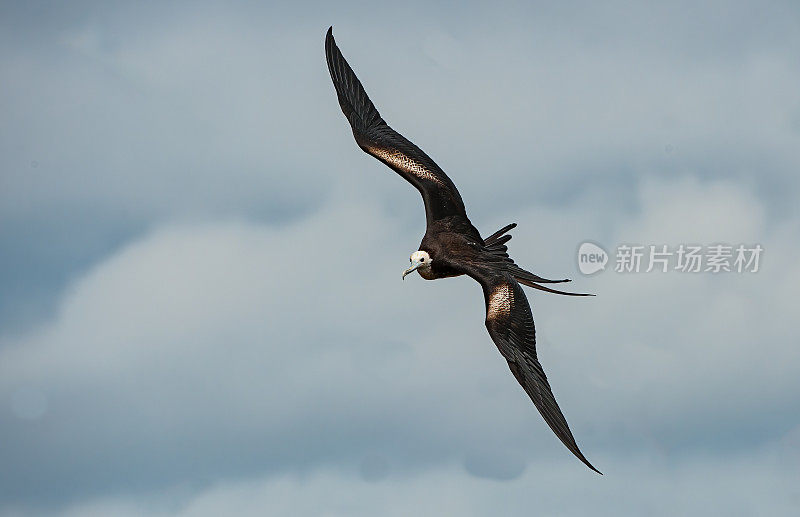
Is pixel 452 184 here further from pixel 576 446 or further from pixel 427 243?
pixel 576 446

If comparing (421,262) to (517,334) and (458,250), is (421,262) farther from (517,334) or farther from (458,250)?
(517,334)

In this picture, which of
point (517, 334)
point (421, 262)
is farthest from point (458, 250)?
point (517, 334)

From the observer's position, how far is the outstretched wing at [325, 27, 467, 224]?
82.4 feet

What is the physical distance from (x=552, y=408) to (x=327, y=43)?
30.1ft

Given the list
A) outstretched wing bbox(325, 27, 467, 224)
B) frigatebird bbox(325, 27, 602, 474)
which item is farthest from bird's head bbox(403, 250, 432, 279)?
outstretched wing bbox(325, 27, 467, 224)

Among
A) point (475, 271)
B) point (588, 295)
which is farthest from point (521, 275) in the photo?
point (588, 295)

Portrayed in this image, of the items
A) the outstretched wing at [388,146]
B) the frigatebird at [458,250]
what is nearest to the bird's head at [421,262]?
the frigatebird at [458,250]

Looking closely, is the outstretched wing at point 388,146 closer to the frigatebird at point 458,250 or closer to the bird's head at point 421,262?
the frigatebird at point 458,250

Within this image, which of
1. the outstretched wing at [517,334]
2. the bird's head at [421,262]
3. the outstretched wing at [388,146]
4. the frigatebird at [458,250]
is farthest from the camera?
the outstretched wing at [388,146]

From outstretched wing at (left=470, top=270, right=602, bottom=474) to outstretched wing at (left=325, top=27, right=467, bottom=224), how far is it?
233 cm

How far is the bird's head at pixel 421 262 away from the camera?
23828 millimetres

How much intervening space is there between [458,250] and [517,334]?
245cm

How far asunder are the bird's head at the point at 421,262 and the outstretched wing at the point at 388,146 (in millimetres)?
1078

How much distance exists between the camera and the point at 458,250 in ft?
78.9
